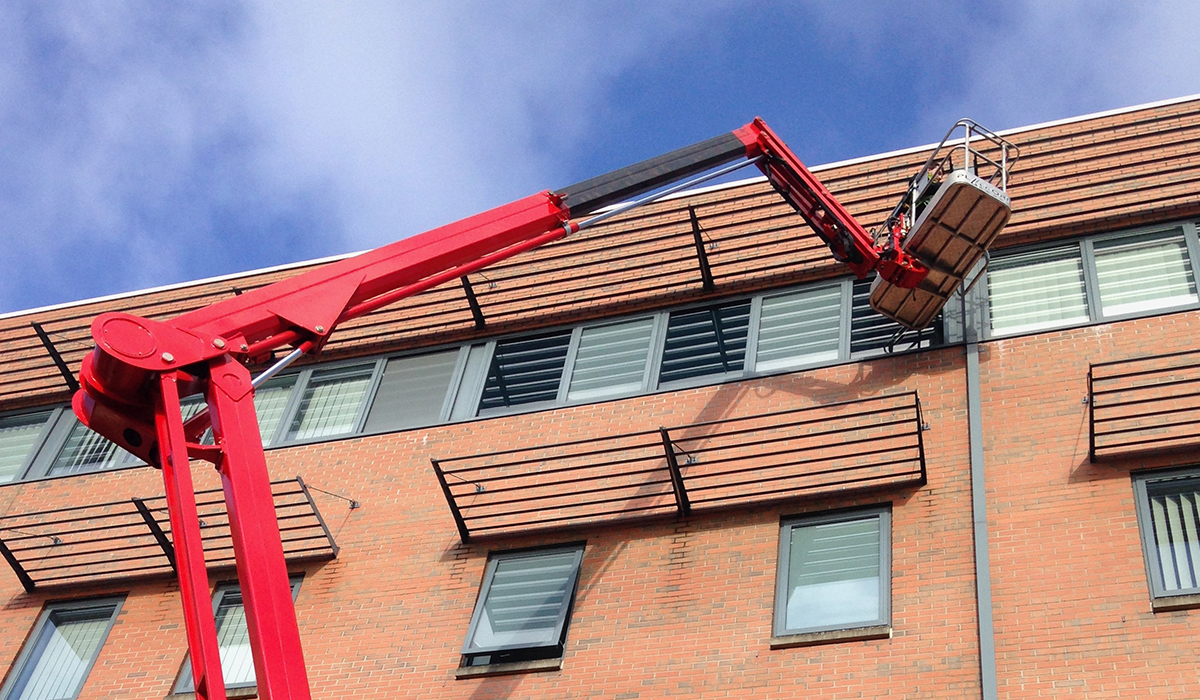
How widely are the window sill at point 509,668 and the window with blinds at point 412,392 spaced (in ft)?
14.6

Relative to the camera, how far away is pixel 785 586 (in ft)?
48.2

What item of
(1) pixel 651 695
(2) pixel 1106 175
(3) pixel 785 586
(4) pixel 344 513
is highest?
(2) pixel 1106 175

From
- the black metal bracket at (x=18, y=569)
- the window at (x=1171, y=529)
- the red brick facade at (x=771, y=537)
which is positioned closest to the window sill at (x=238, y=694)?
the red brick facade at (x=771, y=537)

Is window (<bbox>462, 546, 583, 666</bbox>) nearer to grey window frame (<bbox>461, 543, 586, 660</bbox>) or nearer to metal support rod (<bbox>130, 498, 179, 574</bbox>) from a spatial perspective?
grey window frame (<bbox>461, 543, 586, 660</bbox>)

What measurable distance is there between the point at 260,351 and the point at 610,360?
6.31m

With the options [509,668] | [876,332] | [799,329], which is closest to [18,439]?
[509,668]

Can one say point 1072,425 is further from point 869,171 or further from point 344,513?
point 344,513

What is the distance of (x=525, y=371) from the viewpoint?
1927 centimetres

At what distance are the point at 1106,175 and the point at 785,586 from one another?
23.1ft

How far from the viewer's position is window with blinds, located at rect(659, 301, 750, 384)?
18078mm

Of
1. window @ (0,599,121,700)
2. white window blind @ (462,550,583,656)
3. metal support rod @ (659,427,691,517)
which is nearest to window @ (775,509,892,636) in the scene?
metal support rod @ (659,427,691,517)

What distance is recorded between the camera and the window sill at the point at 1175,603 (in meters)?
12.7

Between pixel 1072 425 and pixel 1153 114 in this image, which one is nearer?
pixel 1072 425

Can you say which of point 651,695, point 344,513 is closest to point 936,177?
point 651,695
